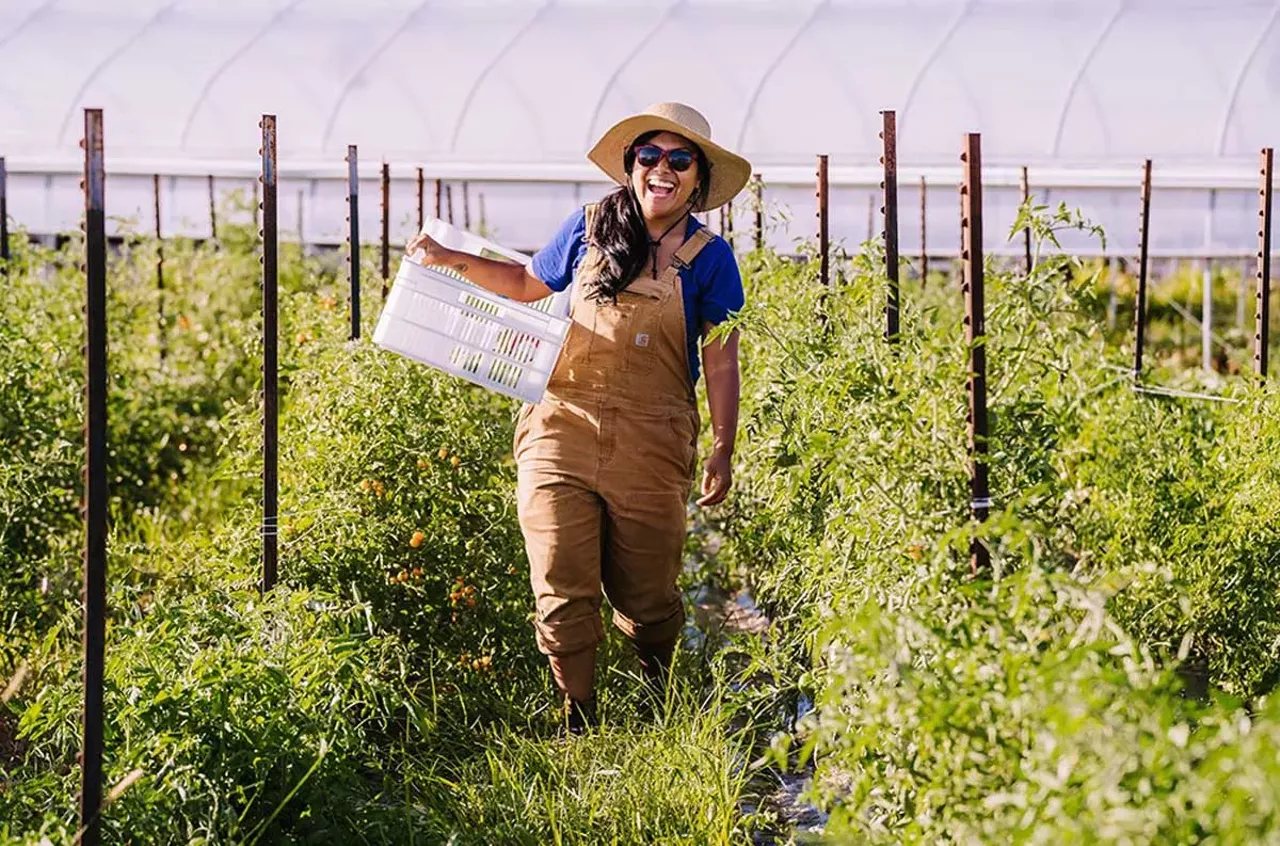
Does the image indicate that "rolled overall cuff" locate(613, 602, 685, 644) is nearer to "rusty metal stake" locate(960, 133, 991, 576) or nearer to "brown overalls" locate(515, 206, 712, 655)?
"brown overalls" locate(515, 206, 712, 655)

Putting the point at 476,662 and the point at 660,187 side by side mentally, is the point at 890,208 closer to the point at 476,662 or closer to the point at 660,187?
the point at 660,187

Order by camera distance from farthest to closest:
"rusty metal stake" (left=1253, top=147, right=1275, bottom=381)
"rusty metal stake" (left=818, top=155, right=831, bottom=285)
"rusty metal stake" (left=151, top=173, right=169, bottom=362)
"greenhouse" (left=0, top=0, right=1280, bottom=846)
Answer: "rusty metal stake" (left=151, top=173, right=169, bottom=362), "rusty metal stake" (left=1253, top=147, right=1275, bottom=381), "rusty metal stake" (left=818, top=155, right=831, bottom=285), "greenhouse" (left=0, top=0, right=1280, bottom=846)

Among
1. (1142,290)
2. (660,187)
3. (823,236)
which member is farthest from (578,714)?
(1142,290)

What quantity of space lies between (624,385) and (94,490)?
4.41ft

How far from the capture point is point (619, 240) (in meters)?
3.41

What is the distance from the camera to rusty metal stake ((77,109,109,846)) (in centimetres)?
231

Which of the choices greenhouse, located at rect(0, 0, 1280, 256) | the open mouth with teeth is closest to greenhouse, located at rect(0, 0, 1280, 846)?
the open mouth with teeth

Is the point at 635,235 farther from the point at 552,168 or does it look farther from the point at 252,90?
the point at 252,90

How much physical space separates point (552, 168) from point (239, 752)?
7712mm

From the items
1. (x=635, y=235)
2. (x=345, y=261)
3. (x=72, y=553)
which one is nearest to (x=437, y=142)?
(x=345, y=261)

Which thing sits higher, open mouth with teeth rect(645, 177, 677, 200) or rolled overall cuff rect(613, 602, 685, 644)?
open mouth with teeth rect(645, 177, 677, 200)

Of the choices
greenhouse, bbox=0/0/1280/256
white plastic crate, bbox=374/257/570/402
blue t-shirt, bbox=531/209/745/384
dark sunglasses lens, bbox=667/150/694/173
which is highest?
greenhouse, bbox=0/0/1280/256

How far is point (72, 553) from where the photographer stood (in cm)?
421

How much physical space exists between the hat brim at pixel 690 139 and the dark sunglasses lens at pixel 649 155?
50mm
